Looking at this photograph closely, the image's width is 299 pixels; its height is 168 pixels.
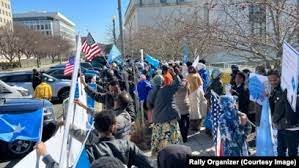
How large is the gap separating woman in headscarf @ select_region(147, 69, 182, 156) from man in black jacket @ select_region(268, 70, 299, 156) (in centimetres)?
192

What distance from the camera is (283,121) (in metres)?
6.26

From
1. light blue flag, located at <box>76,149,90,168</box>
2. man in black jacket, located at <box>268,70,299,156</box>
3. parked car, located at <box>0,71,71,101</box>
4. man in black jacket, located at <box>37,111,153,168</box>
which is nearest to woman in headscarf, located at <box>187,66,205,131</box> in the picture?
man in black jacket, located at <box>268,70,299,156</box>

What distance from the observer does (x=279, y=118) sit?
6289mm

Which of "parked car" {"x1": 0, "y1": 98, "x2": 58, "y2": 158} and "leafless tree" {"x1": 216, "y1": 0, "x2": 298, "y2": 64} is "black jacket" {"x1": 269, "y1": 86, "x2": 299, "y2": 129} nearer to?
"leafless tree" {"x1": 216, "y1": 0, "x2": 298, "y2": 64}

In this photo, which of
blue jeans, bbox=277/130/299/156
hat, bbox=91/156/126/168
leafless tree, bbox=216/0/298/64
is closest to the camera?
hat, bbox=91/156/126/168

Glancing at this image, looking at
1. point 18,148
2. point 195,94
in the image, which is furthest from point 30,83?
point 195,94

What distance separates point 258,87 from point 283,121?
78 centimetres

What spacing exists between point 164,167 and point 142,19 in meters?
89.8

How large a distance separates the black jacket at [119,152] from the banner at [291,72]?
5.62 feet

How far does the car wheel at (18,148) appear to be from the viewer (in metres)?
9.34

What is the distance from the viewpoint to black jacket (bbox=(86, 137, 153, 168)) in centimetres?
409

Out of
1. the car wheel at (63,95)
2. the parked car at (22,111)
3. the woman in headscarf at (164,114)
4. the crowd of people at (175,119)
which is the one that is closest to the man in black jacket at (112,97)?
the crowd of people at (175,119)

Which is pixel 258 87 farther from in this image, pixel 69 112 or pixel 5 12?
pixel 5 12

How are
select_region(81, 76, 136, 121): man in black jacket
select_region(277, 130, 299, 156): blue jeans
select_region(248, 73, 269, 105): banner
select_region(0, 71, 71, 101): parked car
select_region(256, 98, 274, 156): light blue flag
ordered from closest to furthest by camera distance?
select_region(256, 98, 274, 156): light blue flag → select_region(277, 130, 299, 156): blue jeans → select_region(248, 73, 269, 105): banner → select_region(81, 76, 136, 121): man in black jacket → select_region(0, 71, 71, 101): parked car
